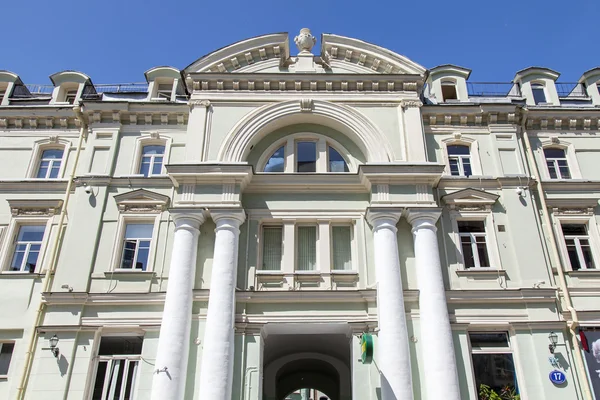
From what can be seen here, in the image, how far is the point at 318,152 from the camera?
19.8 m

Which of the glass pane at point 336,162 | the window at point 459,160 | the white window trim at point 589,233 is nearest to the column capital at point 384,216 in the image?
the glass pane at point 336,162

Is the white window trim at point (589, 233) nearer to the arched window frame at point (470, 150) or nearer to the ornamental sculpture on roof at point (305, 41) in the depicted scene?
the arched window frame at point (470, 150)

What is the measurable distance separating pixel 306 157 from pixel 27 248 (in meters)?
10.7

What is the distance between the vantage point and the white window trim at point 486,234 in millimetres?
17438

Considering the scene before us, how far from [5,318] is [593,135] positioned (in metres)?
22.9

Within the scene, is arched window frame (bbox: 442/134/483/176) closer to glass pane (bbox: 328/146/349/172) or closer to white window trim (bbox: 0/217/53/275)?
glass pane (bbox: 328/146/349/172)

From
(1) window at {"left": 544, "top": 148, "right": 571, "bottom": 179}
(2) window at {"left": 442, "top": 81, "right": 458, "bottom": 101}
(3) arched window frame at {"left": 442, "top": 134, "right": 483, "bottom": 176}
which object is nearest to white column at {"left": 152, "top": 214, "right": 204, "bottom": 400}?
(3) arched window frame at {"left": 442, "top": 134, "right": 483, "bottom": 176}

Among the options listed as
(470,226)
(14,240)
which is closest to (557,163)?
(470,226)

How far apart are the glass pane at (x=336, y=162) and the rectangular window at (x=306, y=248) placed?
2.76 meters

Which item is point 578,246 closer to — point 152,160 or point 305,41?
point 305,41

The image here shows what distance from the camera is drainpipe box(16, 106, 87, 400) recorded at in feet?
50.2

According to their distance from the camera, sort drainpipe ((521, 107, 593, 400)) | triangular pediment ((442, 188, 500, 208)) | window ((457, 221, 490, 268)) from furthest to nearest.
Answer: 1. triangular pediment ((442, 188, 500, 208))
2. window ((457, 221, 490, 268))
3. drainpipe ((521, 107, 593, 400))

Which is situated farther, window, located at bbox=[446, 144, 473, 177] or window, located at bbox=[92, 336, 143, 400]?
window, located at bbox=[446, 144, 473, 177]

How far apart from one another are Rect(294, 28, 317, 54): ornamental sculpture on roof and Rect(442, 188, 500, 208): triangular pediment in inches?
338
